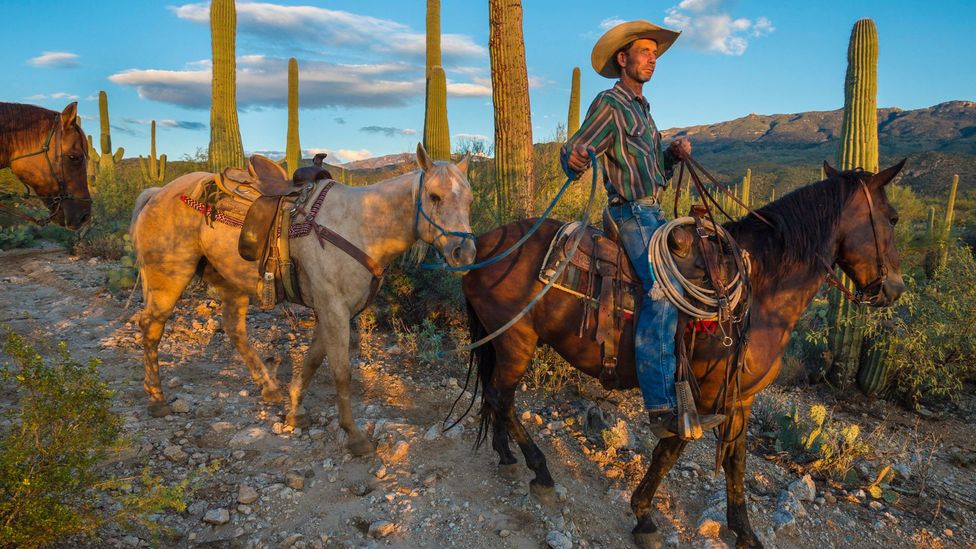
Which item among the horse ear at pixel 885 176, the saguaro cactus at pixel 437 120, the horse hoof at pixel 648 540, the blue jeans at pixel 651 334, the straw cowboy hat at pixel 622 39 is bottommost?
the horse hoof at pixel 648 540

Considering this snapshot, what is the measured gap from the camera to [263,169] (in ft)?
14.2

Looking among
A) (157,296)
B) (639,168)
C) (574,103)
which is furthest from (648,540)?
(574,103)

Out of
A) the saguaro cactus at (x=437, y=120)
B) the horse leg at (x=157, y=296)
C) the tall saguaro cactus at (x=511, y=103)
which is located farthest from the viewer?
the saguaro cactus at (x=437, y=120)

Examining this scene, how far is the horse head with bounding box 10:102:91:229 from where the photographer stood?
4332 millimetres

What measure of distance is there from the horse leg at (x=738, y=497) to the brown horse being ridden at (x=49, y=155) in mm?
5500

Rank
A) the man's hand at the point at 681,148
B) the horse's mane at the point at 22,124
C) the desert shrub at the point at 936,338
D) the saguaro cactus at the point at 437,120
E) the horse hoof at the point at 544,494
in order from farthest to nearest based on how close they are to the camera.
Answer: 1. the saguaro cactus at the point at 437,120
2. the desert shrub at the point at 936,338
3. the horse's mane at the point at 22,124
4. the horse hoof at the point at 544,494
5. the man's hand at the point at 681,148

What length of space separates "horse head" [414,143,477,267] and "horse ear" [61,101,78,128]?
10.4 feet

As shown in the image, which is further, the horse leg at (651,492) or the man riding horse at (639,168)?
the horse leg at (651,492)

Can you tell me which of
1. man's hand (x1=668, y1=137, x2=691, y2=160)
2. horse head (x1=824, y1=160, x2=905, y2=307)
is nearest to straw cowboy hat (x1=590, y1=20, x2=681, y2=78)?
man's hand (x1=668, y1=137, x2=691, y2=160)

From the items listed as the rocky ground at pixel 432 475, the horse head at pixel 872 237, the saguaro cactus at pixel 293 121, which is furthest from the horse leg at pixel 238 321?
the saguaro cactus at pixel 293 121

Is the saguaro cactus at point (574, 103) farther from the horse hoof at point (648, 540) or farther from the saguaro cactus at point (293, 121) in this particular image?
the horse hoof at point (648, 540)

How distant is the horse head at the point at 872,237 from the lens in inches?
119

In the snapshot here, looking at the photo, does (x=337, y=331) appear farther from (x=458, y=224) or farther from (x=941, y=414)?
(x=941, y=414)

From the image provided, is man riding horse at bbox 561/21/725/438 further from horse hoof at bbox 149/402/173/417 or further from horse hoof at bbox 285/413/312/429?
horse hoof at bbox 149/402/173/417
